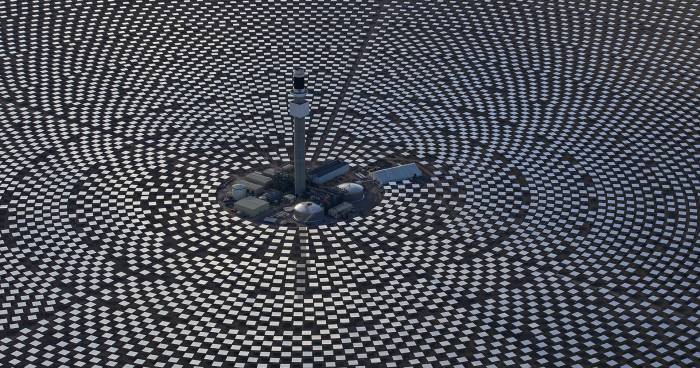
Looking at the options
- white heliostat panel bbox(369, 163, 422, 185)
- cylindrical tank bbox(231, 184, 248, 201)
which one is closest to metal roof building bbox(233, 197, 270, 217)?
cylindrical tank bbox(231, 184, 248, 201)

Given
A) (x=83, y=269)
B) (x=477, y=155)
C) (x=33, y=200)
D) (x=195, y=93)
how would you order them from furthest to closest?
(x=195, y=93) → (x=477, y=155) → (x=33, y=200) → (x=83, y=269)

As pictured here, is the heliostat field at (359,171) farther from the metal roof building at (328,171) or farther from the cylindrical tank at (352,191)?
the metal roof building at (328,171)

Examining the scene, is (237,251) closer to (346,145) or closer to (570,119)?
(346,145)

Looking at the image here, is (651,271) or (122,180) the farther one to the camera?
(122,180)

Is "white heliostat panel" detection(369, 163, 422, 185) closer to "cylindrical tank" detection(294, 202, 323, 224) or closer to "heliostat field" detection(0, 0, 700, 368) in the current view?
"heliostat field" detection(0, 0, 700, 368)

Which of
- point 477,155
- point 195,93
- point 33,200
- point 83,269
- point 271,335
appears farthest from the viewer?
point 195,93

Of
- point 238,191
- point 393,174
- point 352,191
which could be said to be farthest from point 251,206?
point 393,174

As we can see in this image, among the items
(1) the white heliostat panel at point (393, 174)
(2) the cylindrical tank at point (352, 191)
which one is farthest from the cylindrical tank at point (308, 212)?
(1) the white heliostat panel at point (393, 174)

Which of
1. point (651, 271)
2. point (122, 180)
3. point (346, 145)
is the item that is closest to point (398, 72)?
point (346, 145)
